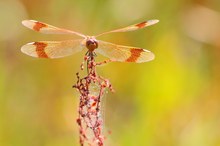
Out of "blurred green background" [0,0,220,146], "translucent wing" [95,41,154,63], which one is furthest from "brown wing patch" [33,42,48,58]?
"blurred green background" [0,0,220,146]

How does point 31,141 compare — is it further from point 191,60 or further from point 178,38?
point 178,38

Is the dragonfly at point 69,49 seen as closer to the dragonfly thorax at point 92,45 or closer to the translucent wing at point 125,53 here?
the translucent wing at point 125,53

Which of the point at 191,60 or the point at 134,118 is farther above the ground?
the point at 191,60


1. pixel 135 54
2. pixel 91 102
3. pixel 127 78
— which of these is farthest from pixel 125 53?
→ pixel 127 78

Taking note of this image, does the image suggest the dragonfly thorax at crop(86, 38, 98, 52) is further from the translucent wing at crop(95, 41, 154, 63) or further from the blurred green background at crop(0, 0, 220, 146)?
the blurred green background at crop(0, 0, 220, 146)

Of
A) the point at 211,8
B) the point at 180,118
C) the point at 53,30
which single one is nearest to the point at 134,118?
the point at 180,118

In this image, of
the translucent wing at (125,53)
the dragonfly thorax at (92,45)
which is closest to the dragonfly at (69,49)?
the translucent wing at (125,53)
